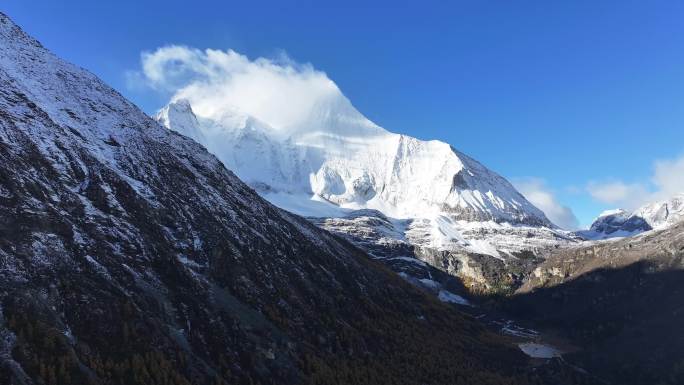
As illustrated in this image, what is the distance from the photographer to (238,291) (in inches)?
3932

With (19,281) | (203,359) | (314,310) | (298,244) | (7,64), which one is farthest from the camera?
(298,244)

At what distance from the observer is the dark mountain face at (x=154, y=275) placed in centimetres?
6328

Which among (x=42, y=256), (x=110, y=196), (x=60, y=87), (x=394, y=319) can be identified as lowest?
(x=394, y=319)

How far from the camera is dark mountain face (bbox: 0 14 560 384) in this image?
208ft

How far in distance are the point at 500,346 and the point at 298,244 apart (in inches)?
3408

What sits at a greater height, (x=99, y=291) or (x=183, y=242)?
(x=183, y=242)

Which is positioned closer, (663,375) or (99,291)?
(99,291)

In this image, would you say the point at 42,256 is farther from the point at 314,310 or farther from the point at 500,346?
the point at 500,346

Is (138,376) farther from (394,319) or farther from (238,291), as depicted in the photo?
(394,319)

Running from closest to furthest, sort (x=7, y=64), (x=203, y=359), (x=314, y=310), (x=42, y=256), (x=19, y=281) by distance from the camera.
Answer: (x=19, y=281) < (x=42, y=256) < (x=203, y=359) < (x=314, y=310) < (x=7, y=64)

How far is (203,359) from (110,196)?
116ft

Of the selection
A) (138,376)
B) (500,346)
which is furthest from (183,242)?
(500,346)

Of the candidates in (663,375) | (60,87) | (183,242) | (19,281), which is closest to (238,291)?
(183,242)

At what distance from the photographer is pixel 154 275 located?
82625 millimetres
